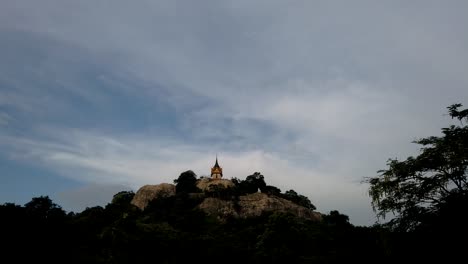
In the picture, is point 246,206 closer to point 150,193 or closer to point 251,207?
point 251,207

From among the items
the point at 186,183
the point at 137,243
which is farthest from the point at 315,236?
the point at 186,183

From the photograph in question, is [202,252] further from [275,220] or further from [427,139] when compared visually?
[427,139]

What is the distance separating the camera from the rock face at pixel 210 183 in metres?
137

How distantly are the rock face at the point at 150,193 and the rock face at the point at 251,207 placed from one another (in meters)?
20.8

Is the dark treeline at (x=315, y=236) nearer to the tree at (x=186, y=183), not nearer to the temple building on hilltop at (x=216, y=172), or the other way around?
the tree at (x=186, y=183)

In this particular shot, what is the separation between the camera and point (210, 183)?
141000 millimetres

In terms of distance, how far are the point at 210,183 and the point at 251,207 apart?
25.8m

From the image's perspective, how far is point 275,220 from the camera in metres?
49.1

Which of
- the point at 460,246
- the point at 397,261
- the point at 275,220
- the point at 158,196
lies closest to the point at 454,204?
the point at 460,246

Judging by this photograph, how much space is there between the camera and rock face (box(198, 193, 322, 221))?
378 ft

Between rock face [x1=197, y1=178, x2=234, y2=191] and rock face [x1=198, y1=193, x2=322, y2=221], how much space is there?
13.7 meters

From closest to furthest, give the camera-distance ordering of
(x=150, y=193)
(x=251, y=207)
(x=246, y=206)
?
(x=251, y=207) → (x=246, y=206) → (x=150, y=193)

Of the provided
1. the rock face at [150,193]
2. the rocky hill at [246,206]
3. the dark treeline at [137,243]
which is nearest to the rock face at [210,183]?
the rocky hill at [246,206]

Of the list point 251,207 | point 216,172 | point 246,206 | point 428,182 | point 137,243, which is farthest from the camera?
point 216,172
